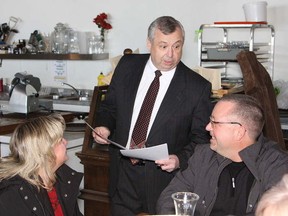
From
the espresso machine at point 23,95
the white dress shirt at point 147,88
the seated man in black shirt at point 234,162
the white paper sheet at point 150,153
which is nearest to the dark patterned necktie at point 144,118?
the white dress shirt at point 147,88

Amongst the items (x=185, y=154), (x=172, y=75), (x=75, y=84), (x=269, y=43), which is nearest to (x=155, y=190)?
(x=185, y=154)

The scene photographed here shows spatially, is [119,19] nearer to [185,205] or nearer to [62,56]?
[62,56]

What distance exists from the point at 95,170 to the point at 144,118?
84 centimetres

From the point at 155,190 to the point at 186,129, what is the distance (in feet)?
1.26

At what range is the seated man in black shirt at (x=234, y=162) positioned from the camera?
2.23m

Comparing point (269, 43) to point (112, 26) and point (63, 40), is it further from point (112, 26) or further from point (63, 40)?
point (63, 40)

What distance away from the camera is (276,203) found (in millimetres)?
1265

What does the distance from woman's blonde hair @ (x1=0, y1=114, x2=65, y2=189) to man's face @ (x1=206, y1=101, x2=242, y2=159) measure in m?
0.72

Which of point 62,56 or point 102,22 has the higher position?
point 102,22

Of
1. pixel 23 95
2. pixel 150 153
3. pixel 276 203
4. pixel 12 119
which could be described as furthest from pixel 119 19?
pixel 276 203

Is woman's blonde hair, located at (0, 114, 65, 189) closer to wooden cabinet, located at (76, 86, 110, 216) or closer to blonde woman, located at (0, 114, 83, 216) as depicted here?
blonde woman, located at (0, 114, 83, 216)

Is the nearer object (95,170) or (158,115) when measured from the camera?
(158,115)

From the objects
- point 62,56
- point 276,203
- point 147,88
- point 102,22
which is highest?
point 102,22

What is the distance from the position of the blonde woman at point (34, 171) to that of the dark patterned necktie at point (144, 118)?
1.99ft
